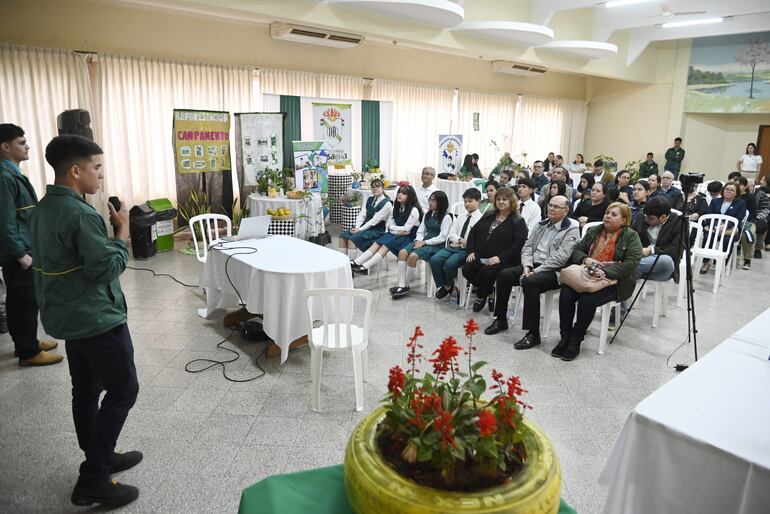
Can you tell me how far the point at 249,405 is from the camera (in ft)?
9.37

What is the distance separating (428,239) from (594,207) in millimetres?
1840

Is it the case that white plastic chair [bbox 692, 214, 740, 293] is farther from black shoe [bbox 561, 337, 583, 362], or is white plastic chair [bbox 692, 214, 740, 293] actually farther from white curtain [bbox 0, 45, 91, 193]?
white curtain [bbox 0, 45, 91, 193]

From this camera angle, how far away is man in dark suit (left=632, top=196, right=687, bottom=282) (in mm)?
3934

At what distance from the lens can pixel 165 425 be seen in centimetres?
263

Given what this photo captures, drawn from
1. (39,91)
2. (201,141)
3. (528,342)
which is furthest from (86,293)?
(39,91)

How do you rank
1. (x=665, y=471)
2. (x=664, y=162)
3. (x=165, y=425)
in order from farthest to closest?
(x=664, y=162) < (x=165, y=425) < (x=665, y=471)

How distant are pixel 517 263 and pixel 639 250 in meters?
0.98

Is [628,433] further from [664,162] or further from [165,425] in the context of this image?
[664,162]

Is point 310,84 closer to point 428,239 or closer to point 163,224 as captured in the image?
point 163,224

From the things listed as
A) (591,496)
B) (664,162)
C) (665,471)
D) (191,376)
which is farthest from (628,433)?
(664,162)

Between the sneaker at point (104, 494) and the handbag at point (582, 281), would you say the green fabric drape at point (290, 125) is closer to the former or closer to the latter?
the handbag at point (582, 281)

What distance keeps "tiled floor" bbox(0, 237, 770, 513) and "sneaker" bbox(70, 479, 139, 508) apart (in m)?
0.05

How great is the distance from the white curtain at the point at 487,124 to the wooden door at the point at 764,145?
5224 millimetres

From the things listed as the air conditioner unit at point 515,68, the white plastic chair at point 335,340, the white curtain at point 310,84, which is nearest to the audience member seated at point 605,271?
the white plastic chair at point 335,340
